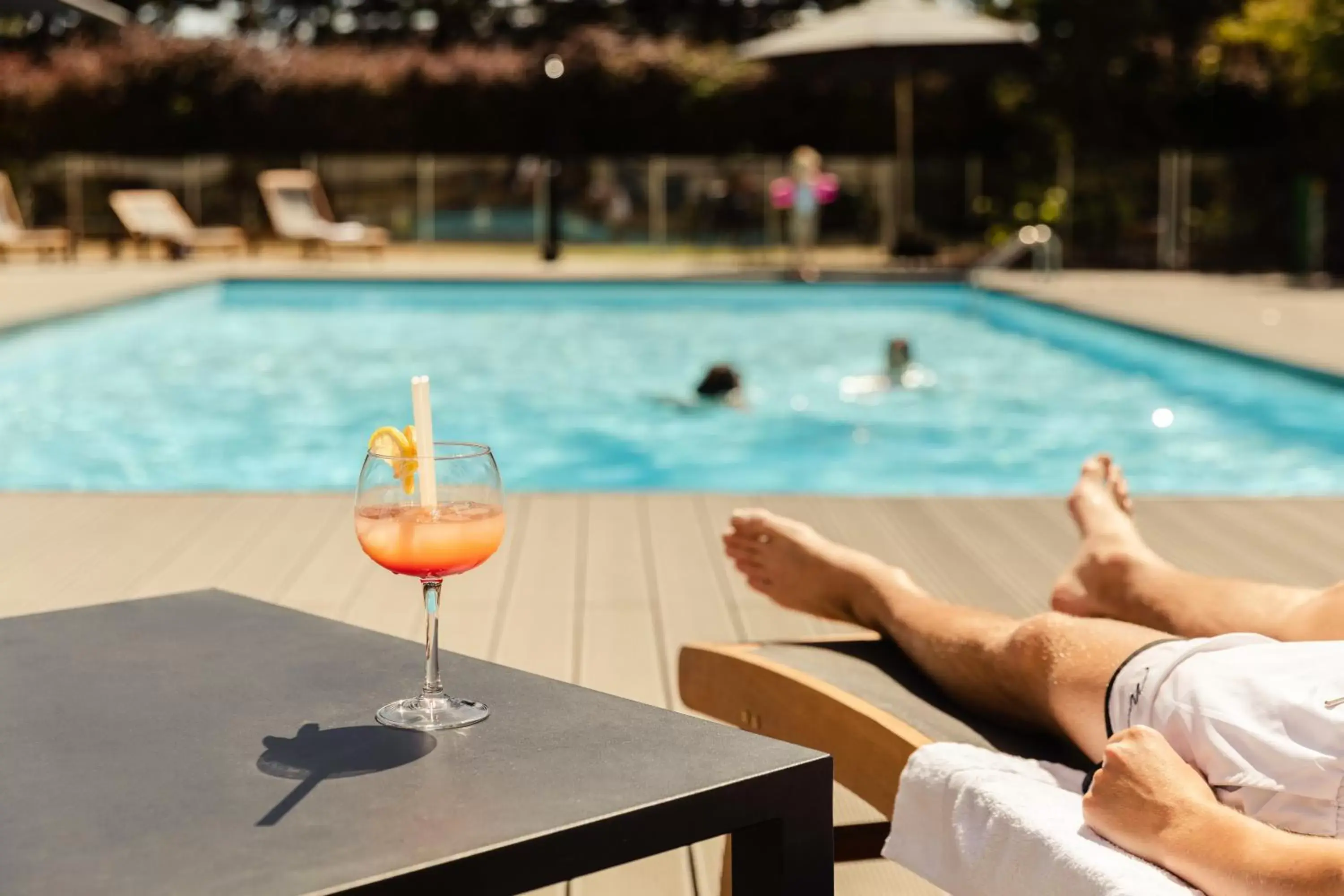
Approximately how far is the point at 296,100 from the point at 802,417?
13.2m

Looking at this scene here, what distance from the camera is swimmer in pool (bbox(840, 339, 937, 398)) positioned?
8.95 metres

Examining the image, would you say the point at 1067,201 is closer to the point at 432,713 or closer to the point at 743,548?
the point at 743,548

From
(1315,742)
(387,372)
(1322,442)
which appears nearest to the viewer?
(1315,742)

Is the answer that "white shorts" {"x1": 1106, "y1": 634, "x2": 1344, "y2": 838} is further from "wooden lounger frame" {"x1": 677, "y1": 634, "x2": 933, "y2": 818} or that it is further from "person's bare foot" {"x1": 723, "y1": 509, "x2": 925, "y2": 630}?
"person's bare foot" {"x1": 723, "y1": 509, "x2": 925, "y2": 630}

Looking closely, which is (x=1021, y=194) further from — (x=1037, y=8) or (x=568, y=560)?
(x=568, y=560)

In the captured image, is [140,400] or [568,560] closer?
[568,560]

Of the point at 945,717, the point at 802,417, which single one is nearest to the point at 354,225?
the point at 802,417

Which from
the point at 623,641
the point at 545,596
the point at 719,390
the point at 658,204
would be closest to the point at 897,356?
the point at 719,390

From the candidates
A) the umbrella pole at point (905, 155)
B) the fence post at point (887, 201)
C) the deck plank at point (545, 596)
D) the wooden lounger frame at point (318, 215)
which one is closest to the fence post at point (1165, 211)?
the umbrella pole at point (905, 155)

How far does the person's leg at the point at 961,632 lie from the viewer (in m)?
1.78

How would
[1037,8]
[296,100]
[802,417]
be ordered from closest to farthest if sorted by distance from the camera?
1. [802,417]
2. [1037,8]
3. [296,100]

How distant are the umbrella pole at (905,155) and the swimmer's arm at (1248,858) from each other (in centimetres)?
1456

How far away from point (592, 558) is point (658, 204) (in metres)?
14.9

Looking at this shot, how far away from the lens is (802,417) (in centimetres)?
848
